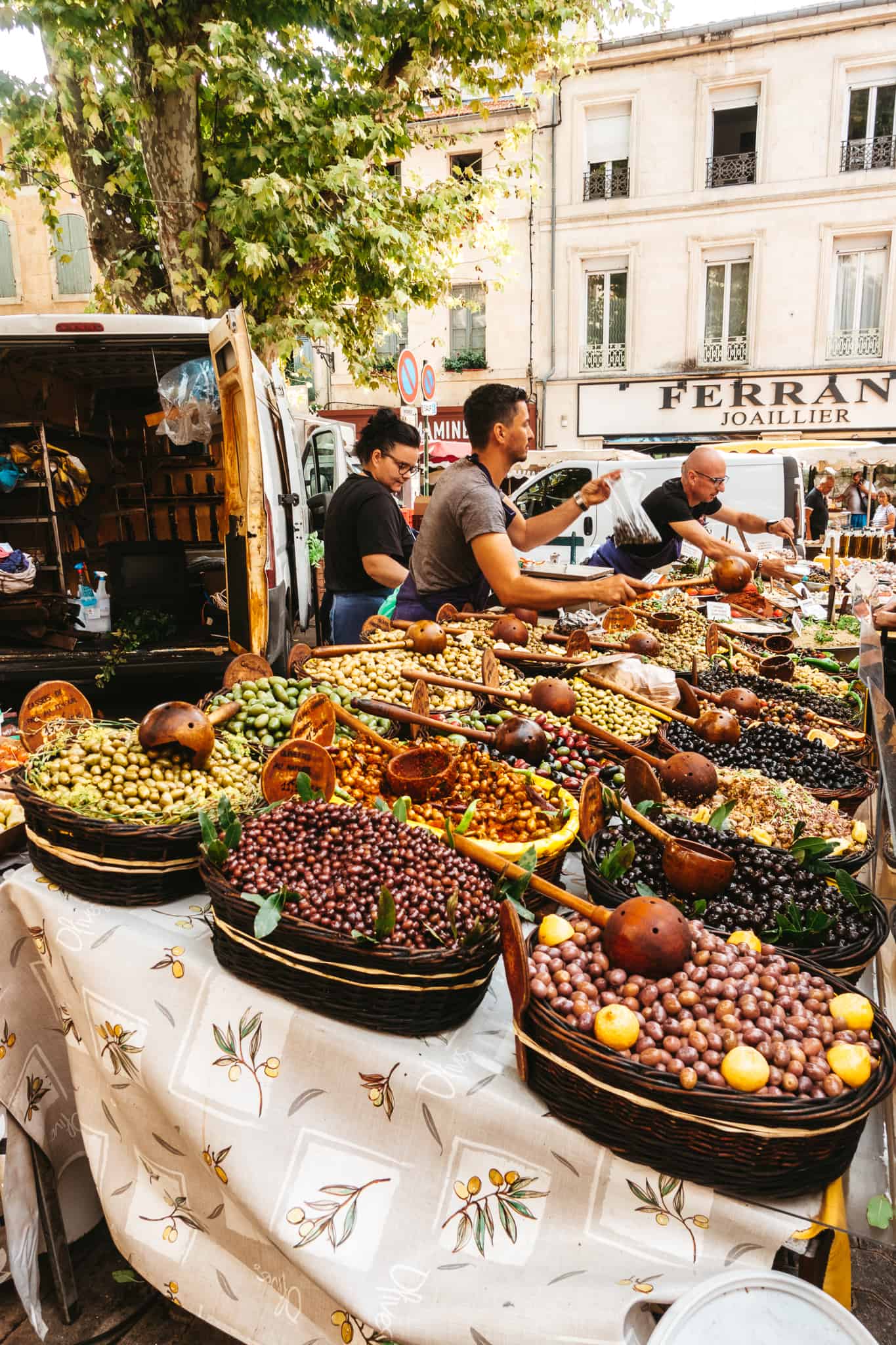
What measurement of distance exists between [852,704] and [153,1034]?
2939 millimetres

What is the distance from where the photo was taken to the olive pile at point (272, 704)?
92.0 inches

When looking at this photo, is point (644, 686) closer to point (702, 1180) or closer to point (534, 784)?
point (534, 784)

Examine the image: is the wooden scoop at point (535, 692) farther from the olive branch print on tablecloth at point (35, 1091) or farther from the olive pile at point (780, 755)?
the olive branch print on tablecloth at point (35, 1091)

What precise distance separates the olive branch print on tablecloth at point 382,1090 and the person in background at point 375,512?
125 inches

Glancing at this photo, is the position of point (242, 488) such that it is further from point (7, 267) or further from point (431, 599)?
point (7, 267)

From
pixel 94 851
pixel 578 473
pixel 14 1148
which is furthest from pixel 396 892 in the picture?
pixel 578 473

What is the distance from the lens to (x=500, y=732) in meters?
2.29

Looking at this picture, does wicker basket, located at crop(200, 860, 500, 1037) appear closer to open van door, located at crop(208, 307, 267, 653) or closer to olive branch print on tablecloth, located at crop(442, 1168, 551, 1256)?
olive branch print on tablecloth, located at crop(442, 1168, 551, 1256)

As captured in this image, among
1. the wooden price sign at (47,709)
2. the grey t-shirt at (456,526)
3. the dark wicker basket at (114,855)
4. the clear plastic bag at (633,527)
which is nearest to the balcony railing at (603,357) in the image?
the clear plastic bag at (633,527)

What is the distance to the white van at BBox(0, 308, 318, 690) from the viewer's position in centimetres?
425

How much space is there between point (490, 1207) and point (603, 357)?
20.1 metres

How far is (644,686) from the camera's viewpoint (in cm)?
294

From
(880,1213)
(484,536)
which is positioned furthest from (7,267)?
(880,1213)

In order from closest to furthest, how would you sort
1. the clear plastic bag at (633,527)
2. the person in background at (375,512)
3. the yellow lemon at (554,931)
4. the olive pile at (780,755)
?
the yellow lemon at (554,931), the olive pile at (780,755), the person in background at (375,512), the clear plastic bag at (633,527)
